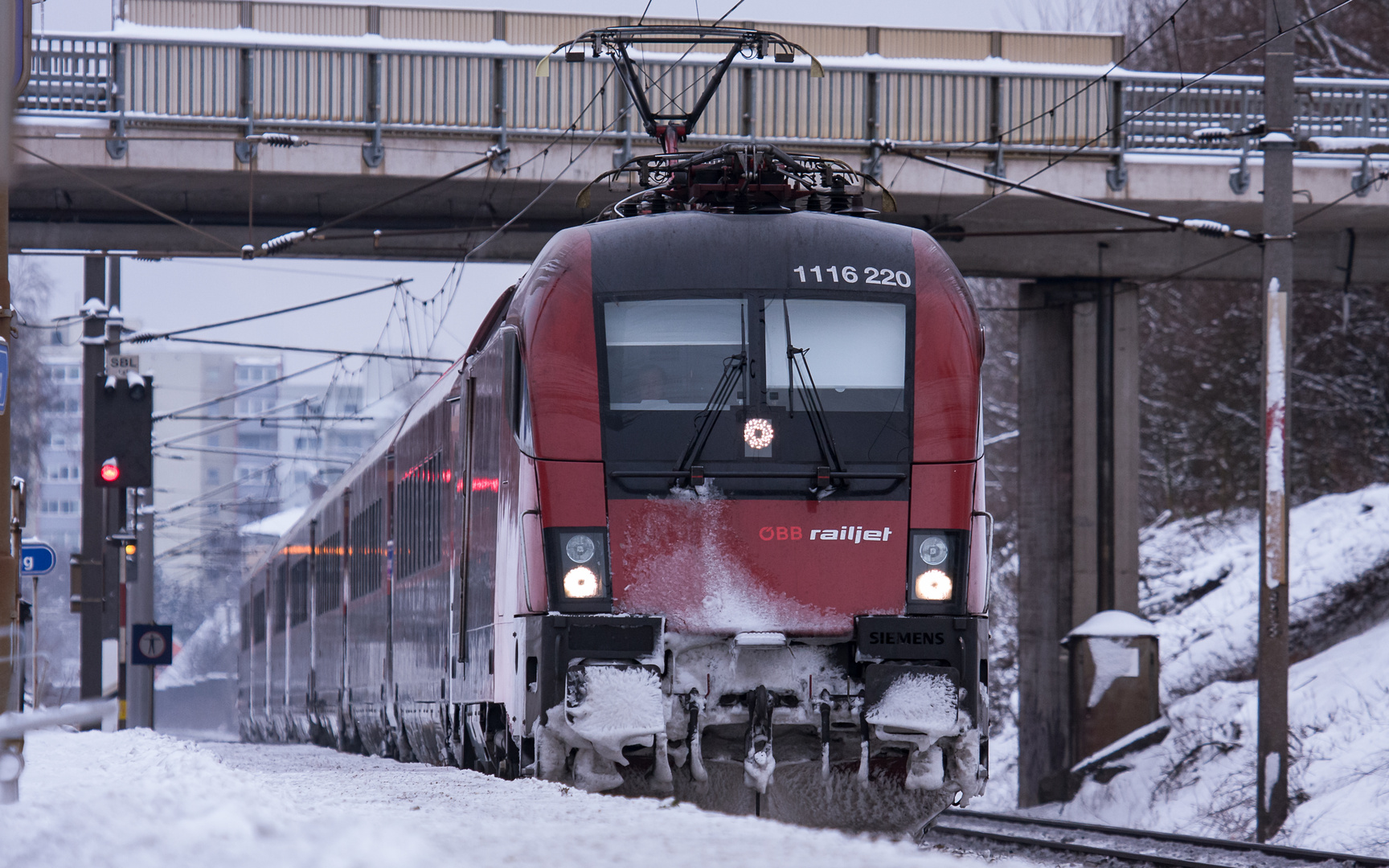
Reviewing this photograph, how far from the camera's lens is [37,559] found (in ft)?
60.7

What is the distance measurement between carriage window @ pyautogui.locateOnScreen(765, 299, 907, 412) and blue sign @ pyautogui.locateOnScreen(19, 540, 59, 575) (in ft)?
38.1

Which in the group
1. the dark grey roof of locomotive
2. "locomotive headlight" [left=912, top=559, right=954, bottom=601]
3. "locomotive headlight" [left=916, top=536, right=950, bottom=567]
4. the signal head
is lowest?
"locomotive headlight" [left=912, top=559, right=954, bottom=601]

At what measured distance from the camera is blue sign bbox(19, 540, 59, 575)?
60.0ft

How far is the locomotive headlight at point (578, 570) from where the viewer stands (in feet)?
28.5

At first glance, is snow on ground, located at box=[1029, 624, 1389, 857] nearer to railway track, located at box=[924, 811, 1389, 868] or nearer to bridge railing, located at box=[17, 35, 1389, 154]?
railway track, located at box=[924, 811, 1389, 868]

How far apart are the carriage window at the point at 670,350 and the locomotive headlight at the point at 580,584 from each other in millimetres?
881

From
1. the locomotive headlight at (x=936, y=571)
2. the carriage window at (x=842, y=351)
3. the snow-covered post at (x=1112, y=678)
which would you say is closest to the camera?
the locomotive headlight at (x=936, y=571)

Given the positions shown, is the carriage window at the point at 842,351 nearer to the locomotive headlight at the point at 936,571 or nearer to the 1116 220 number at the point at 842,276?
the 1116 220 number at the point at 842,276

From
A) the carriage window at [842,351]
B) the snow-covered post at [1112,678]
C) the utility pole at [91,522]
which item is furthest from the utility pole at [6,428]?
the snow-covered post at [1112,678]

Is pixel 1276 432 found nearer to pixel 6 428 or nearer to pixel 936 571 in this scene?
pixel 936 571

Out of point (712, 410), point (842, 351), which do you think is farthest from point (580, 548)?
point (842, 351)

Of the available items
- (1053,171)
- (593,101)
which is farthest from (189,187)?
(1053,171)

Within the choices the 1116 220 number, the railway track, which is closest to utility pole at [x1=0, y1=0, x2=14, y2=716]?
the 1116 220 number

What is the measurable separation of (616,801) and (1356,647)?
14.6 metres
